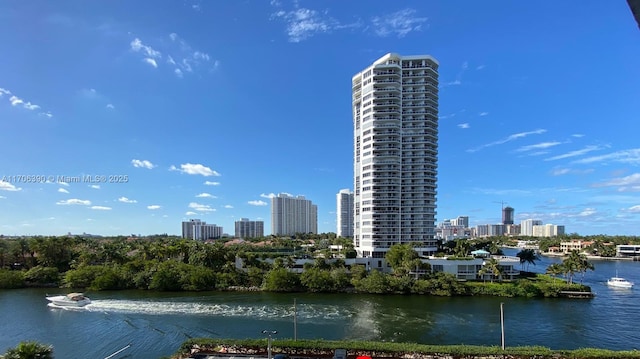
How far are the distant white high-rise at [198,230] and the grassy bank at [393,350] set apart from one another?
141301mm

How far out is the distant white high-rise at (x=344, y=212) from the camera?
105 meters

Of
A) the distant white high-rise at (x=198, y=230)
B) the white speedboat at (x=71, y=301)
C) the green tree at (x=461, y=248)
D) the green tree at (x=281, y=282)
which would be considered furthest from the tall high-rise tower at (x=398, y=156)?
the distant white high-rise at (x=198, y=230)

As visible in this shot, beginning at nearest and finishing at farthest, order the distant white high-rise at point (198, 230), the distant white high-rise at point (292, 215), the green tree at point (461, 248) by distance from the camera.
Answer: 1. the green tree at point (461, 248)
2. the distant white high-rise at point (292, 215)
3. the distant white high-rise at point (198, 230)

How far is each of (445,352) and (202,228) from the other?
149 meters

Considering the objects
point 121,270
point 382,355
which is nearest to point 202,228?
point 121,270

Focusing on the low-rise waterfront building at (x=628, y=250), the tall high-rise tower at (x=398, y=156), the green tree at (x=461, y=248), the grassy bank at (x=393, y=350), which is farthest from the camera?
the low-rise waterfront building at (x=628, y=250)

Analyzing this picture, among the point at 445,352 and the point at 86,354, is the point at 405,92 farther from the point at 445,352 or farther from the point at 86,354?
the point at 86,354

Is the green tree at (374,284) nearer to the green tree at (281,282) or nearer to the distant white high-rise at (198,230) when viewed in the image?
the green tree at (281,282)

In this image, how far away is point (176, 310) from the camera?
31.8m

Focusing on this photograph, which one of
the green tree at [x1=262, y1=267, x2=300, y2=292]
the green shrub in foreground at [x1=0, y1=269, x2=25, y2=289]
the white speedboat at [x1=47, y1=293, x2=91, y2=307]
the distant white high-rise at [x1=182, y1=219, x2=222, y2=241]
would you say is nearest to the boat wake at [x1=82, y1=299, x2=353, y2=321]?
the white speedboat at [x1=47, y1=293, x2=91, y2=307]

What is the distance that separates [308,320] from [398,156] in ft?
117

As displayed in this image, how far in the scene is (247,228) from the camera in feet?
520

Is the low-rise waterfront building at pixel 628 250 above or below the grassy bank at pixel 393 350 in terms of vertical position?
below

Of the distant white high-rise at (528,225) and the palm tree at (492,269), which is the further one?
the distant white high-rise at (528,225)
